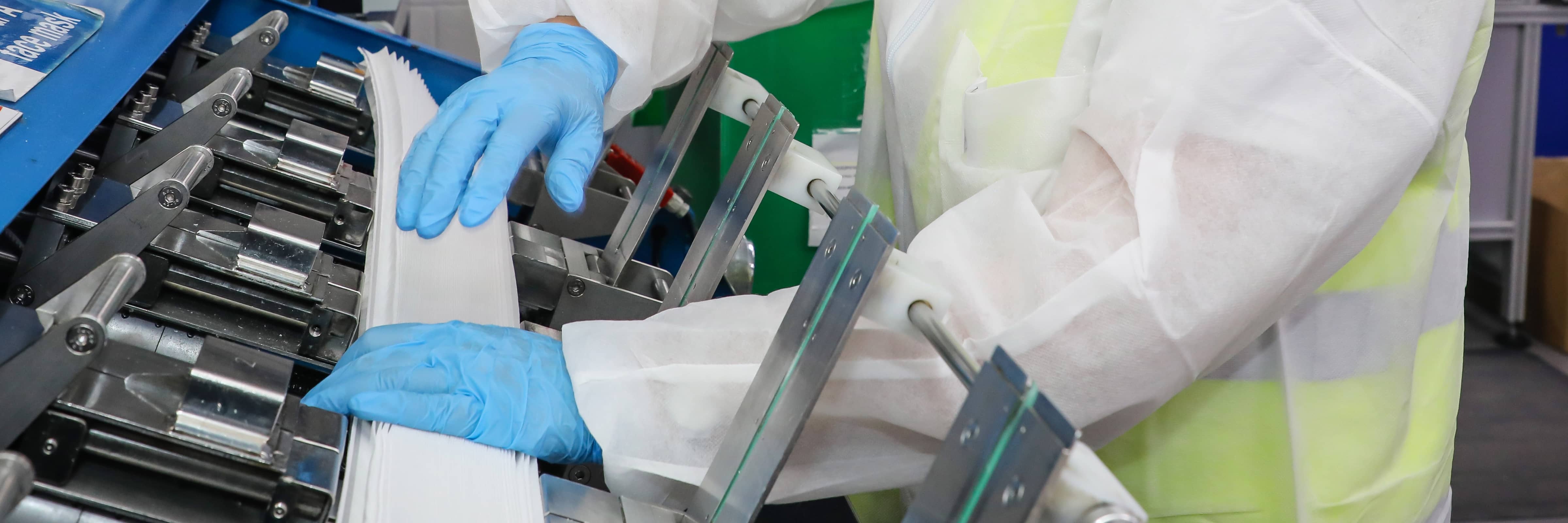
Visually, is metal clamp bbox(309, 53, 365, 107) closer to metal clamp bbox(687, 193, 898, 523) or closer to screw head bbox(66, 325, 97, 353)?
screw head bbox(66, 325, 97, 353)

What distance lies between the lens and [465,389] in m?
0.80

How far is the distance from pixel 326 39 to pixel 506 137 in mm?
925

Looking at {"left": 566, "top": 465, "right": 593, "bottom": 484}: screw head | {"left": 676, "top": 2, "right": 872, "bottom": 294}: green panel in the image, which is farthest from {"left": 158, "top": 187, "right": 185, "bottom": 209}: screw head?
{"left": 676, "top": 2, "right": 872, "bottom": 294}: green panel

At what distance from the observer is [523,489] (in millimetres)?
745

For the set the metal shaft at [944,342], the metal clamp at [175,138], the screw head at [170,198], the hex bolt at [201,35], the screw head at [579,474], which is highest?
the hex bolt at [201,35]

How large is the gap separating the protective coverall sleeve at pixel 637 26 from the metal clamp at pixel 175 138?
0.31 m

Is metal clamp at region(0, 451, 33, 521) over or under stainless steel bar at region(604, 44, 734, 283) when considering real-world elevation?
over

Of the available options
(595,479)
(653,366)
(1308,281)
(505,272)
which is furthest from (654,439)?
(1308,281)

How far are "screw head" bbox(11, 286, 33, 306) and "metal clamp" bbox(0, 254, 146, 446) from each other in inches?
9.9

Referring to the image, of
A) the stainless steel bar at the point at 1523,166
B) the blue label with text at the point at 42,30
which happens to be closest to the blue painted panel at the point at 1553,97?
the stainless steel bar at the point at 1523,166

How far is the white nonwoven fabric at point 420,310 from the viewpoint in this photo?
0.68 m

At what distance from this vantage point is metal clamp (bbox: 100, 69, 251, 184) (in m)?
1.14

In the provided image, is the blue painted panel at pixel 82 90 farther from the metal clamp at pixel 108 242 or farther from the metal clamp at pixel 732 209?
the metal clamp at pixel 732 209

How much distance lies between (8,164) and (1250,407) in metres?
1.13
